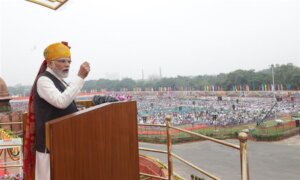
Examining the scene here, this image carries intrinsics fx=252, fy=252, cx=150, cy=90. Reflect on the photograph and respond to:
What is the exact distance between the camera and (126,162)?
149cm

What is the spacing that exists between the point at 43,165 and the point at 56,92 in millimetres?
358

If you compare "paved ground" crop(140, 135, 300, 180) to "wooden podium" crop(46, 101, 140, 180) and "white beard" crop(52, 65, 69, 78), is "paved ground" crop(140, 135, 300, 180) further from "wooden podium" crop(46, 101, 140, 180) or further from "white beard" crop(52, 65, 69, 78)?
"white beard" crop(52, 65, 69, 78)

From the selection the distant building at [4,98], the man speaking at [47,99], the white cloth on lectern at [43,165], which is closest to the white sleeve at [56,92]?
the man speaking at [47,99]

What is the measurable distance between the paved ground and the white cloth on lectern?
Result: 710cm

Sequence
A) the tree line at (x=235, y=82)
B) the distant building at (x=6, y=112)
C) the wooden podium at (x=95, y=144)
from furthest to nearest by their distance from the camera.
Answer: the tree line at (x=235, y=82) → the distant building at (x=6, y=112) → the wooden podium at (x=95, y=144)

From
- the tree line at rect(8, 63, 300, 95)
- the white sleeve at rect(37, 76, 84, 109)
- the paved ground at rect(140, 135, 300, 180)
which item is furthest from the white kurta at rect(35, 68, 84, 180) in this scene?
the tree line at rect(8, 63, 300, 95)

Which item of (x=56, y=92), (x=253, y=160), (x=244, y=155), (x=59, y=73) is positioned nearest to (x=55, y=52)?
(x=59, y=73)

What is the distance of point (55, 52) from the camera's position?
1.33 m

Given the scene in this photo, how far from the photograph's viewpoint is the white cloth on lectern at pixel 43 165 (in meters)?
1.19

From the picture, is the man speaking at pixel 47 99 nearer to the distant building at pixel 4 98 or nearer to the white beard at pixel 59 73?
the white beard at pixel 59 73

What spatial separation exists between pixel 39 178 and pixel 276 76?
46.5 meters

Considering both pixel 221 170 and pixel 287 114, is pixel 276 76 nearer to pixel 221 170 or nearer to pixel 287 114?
pixel 287 114

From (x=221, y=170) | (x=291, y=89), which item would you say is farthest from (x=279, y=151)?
(x=291, y=89)

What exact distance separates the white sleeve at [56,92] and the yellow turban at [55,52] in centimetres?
15
